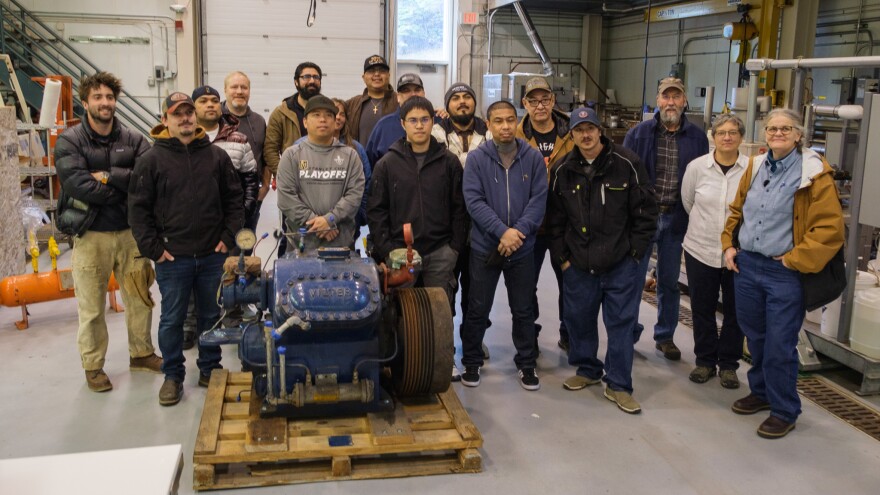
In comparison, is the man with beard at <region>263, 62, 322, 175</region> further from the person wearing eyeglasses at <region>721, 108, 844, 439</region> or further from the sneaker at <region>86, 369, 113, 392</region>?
the person wearing eyeglasses at <region>721, 108, 844, 439</region>

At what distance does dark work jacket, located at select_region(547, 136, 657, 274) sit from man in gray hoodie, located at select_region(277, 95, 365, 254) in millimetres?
1173

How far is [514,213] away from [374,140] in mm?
1248

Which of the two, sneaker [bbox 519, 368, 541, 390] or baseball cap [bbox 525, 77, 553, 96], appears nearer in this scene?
sneaker [bbox 519, 368, 541, 390]

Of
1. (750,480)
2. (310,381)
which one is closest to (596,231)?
(750,480)

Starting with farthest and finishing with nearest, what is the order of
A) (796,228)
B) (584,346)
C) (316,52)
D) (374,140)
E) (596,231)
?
(316,52) < (374,140) < (584,346) < (596,231) < (796,228)

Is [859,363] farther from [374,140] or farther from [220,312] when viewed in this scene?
[220,312]

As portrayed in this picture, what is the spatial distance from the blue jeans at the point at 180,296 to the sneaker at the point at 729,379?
2894 millimetres

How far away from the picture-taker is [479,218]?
404cm

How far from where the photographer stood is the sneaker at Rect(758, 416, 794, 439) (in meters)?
3.73

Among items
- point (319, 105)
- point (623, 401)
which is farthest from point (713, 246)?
point (319, 105)

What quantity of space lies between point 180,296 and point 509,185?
72.8 inches

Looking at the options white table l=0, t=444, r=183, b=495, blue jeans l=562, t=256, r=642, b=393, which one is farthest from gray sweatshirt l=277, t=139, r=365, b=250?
white table l=0, t=444, r=183, b=495

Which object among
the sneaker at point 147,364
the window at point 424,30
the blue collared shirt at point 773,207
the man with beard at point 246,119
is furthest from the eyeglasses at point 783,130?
the window at point 424,30

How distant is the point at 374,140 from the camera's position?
16.1ft
